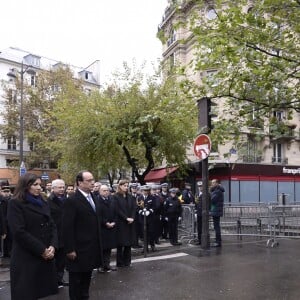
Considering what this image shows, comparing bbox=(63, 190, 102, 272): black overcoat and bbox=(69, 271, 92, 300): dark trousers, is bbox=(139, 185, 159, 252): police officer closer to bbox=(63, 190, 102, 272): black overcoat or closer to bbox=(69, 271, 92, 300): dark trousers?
bbox=(69, 271, 92, 300): dark trousers

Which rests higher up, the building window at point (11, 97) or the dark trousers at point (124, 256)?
the building window at point (11, 97)

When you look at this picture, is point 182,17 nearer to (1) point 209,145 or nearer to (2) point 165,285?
(1) point 209,145

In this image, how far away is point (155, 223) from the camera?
1271cm

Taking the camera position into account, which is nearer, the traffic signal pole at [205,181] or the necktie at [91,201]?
the necktie at [91,201]

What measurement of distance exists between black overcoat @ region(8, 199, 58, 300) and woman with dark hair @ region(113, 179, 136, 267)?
439 centimetres

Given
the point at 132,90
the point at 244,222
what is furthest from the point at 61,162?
the point at 244,222

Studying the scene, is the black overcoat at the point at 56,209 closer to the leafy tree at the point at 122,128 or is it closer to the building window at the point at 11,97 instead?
the leafy tree at the point at 122,128

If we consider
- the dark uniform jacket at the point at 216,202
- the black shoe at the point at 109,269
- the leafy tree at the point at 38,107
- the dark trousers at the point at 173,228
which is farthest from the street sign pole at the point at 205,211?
the leafy tree at the point at 38,107

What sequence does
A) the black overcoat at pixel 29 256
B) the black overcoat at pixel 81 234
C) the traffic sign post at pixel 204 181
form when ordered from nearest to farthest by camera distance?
the black overcoat at pixel 29 256, the black overcoat at pixel 81 234, the traffic sign post at pixel 204 181

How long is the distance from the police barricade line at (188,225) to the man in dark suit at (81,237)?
8.11m

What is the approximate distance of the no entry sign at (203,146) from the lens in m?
11.7

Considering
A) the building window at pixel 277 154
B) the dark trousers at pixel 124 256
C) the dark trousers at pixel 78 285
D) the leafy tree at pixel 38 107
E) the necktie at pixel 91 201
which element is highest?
the leafy tree at pixel 38 107

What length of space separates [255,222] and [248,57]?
22.8 ft

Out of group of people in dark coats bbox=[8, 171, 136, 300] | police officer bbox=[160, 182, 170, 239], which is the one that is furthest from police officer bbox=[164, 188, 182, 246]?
group of people in dark coats bbox=[8, 171, 136, 300]
